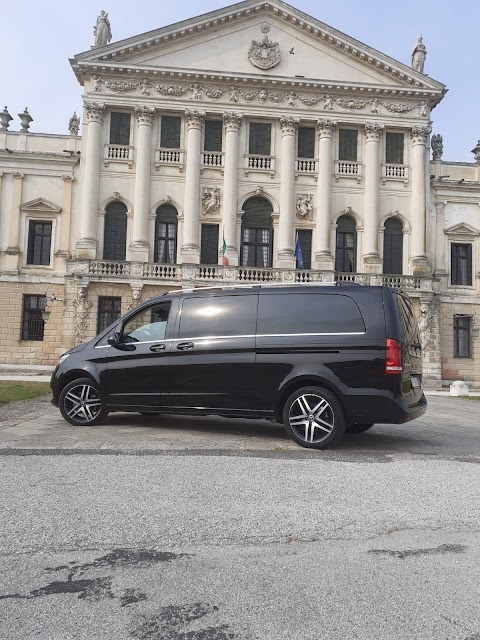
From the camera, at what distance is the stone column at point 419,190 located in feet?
100

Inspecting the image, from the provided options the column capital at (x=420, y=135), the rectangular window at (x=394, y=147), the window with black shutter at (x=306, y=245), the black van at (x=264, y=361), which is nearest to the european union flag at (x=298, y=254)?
the window with black shutter at (x=306, y=245)

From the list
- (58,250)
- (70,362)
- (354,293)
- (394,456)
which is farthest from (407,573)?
(58,250)

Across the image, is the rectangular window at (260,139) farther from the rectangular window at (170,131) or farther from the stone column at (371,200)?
the stone column at (371,200)

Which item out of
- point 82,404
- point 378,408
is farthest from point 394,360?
point 82,404

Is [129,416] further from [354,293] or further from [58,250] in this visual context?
[58,250]

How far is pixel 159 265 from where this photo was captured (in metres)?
28.7

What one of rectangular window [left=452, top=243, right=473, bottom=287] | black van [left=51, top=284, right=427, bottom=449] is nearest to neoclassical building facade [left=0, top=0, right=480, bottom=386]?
rectangular window [left=452, top=243, right=473, bottom=287]

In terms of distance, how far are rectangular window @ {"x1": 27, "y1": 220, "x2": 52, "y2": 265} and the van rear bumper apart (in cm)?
2584

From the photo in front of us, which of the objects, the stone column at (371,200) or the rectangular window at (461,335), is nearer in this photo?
the stone column at (371,200)

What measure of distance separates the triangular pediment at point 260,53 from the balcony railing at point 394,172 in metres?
4.03

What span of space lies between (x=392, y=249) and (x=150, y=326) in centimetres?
2475

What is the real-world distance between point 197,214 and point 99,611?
28.1 metres

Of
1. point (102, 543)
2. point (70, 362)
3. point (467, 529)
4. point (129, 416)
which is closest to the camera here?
point (102, 543)

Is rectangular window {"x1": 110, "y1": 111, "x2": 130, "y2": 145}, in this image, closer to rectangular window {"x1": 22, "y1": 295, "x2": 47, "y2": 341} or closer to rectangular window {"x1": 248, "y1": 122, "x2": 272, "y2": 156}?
rectangular window {"x1": 248, "y1": 122, "x2": 272, "y2": 156}
